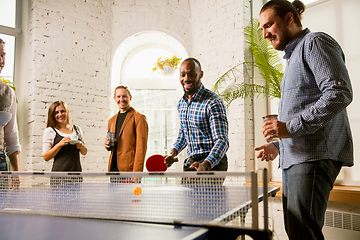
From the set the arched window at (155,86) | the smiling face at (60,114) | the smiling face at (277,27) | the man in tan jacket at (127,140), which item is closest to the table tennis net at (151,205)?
the smiling face at (277,27)

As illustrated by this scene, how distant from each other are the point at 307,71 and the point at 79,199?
137cm

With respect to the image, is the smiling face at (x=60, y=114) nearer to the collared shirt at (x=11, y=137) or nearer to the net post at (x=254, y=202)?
the collared shirt at (x=11, y=137)

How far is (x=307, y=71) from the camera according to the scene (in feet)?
4.81

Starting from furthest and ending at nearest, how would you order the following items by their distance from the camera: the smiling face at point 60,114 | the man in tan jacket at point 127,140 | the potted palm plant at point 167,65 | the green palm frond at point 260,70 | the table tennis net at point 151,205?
the potted palm plant at point 167,65
the green palm frond at point 260,70
the smiling face at point 60,114
the man in tan jacket at point 127,140
the table tennis net at point 151,205

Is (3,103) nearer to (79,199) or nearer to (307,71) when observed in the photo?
(79,199)

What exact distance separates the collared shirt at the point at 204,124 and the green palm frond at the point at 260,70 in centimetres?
169

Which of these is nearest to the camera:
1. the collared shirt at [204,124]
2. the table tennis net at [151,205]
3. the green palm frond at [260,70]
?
the table tennis net at [151,205]

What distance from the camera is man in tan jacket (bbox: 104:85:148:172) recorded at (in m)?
3.40

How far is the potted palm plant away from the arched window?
83mm

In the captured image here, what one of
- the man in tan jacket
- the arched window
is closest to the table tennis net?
the man in tan jacket

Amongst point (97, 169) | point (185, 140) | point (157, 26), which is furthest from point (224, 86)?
point (97, 169)

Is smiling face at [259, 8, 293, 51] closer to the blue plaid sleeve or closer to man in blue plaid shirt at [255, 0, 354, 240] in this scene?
man in blue plaid shirt at [255, 0, 354, 240]

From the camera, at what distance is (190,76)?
2.50 meters

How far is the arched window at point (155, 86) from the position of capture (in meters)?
5.57
